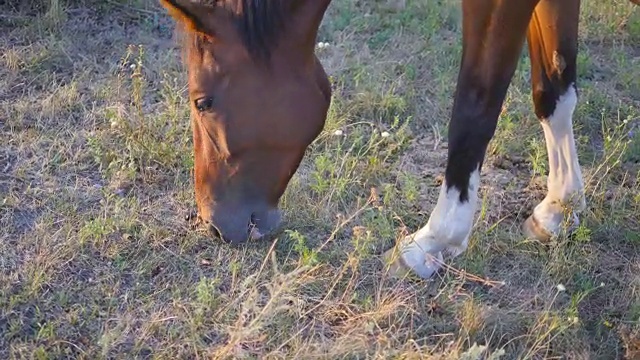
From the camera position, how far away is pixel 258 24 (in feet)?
7.16

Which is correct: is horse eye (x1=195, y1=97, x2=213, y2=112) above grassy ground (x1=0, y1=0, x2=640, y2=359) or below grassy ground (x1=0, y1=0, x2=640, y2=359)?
above

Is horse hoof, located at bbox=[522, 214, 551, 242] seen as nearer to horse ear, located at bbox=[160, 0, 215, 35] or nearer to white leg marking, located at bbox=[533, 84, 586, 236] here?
white leg marking, located at bbox=[533, 84, 586, 236]

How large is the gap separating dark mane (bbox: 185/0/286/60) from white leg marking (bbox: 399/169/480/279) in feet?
2.61

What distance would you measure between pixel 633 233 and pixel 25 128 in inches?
102

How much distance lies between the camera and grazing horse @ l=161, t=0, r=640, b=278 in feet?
7.25

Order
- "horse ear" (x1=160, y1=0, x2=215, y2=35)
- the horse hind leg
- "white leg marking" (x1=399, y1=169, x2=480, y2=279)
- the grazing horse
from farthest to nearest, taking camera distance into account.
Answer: the horse hind leg < "white leg marking" (x1=399, y1=169, x2=480, y2=279) < the grazing horse < "horse ear" (x1=160, y1=0, x2=215, y2=35)

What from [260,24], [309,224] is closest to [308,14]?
[260,24]

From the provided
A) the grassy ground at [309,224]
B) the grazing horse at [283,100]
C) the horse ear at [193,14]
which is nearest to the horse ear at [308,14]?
the grazing horse at [283,100]

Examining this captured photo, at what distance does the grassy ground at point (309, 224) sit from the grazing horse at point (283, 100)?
0.15 meters

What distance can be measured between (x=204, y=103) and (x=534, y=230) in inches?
52.7

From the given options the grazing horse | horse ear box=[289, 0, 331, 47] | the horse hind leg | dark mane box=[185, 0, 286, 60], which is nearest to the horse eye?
the grazing horse

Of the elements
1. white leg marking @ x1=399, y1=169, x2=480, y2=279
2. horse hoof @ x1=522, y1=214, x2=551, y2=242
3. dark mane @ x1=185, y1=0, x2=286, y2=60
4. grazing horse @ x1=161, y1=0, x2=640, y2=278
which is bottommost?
horse hoof @ x1=522, y1=214, x2=551, y2=242

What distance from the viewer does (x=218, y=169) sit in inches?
94.6

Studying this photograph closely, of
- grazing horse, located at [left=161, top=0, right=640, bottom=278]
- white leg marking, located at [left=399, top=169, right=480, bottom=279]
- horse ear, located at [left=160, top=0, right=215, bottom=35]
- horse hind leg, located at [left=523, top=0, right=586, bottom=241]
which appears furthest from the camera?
horse hind leg, located at [left=523, top=0, right=586, bottom=241]
